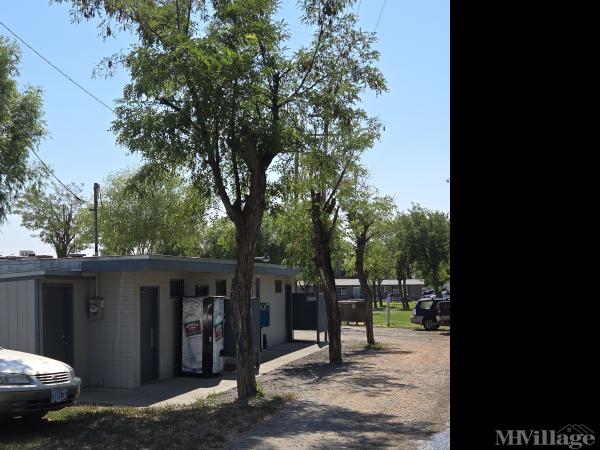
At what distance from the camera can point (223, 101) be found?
36.7 ft

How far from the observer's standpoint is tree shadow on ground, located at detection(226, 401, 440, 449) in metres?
8.77

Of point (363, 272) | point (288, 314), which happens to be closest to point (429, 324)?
point (363, 272)

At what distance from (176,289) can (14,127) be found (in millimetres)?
6055

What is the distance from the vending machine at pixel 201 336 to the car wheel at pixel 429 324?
61.6 ft

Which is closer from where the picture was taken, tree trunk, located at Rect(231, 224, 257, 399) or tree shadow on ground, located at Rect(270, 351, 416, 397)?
tree trunk, located at Rect(231, 224, 257, 399)

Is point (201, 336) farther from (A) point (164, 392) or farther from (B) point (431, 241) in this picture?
(B) point (431, 241)

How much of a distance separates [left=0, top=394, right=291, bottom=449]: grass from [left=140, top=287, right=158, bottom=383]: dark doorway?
3.35 meters

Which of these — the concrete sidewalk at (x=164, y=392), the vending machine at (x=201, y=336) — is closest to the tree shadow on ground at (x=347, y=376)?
the concrete sidewalk at (x=164, y=392)

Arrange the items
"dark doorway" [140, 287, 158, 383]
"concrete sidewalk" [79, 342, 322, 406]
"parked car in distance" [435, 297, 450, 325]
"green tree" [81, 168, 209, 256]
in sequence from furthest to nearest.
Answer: "green tree" [81, 168, 209, 256] < "parked car in distance" [435, 297, 450, 325] < "dark doorway" [140, 287, 158, 383] < "concrete sidewalk" [79, 342, 322, 406]

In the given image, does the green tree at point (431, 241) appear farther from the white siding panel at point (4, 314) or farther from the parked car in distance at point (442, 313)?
the white siding panel at point (4, 314)

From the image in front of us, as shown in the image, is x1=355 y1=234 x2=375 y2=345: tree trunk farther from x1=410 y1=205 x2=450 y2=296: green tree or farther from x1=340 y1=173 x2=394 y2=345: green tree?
x1=410 y1=205 x2=450 y2=296: green tree

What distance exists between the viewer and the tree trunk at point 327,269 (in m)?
18.8

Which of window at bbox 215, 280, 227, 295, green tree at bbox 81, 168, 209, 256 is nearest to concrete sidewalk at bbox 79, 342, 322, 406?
window at bbox 215, 280, 227, 295
